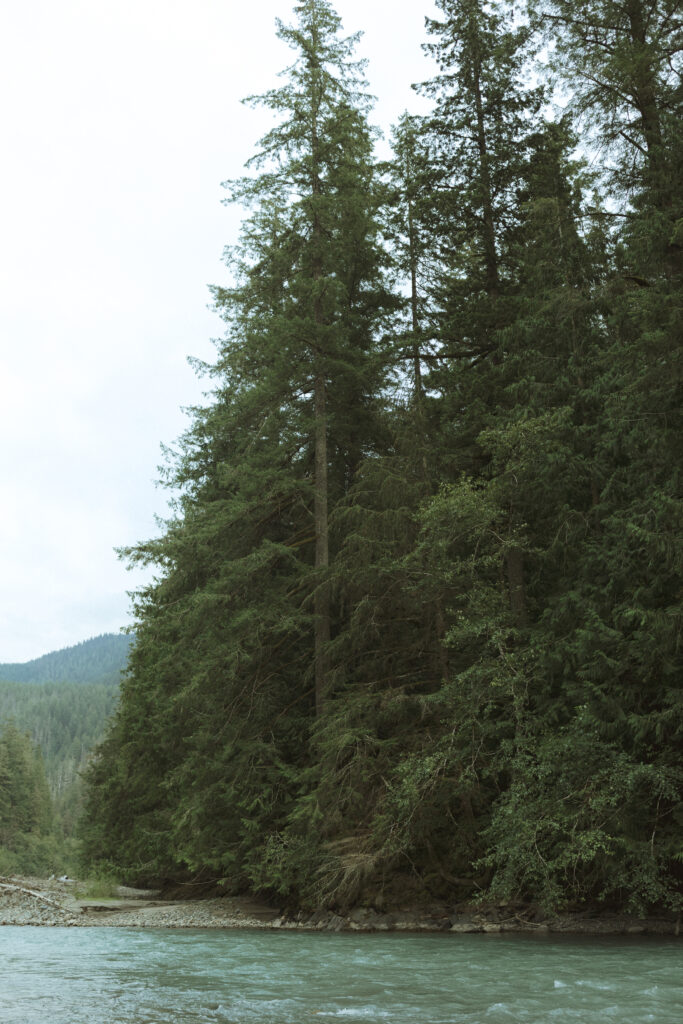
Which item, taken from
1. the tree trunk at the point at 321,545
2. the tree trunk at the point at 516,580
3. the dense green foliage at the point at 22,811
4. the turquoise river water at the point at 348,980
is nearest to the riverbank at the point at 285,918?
the turquoise river water at the point at 348,980

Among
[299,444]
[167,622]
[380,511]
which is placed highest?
[299,444]

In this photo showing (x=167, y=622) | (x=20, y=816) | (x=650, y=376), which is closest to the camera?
(x=650, y=376)

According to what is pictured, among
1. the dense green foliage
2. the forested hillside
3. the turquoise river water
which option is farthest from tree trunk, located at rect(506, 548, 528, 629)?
the dense green foliage

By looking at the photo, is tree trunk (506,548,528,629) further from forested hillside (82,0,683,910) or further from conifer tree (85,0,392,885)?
conifer tree (85,0,392,885)

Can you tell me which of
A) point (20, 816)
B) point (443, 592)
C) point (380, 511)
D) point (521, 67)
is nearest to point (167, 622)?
point (380, 511)

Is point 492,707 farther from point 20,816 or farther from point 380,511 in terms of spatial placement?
point 20,816

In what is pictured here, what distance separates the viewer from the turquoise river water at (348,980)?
6.96 metres

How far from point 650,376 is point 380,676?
928 centimetres

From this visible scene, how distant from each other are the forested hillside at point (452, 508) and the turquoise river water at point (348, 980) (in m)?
2.11

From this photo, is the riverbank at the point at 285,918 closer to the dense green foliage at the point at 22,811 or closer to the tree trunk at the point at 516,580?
the tree trunk at the point at 516,580

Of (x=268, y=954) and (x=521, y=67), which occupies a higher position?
(x=521, y=67)

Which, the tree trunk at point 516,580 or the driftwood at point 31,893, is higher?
the tree trunk at point 516,580

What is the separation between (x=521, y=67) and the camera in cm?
2167

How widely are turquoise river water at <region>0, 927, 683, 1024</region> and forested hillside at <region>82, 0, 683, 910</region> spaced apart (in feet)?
6.92
